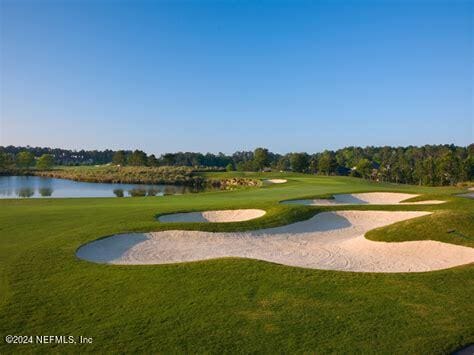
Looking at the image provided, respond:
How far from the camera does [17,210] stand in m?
20.5

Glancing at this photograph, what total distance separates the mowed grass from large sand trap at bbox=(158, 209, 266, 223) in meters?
7.48

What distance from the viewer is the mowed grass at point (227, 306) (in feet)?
21.5

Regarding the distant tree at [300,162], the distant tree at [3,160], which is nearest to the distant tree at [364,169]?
the distant tree at [300,162]

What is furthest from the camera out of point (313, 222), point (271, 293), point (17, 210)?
point (17, 210)

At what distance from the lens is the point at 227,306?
7.91 meters

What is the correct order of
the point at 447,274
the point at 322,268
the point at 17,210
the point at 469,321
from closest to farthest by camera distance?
the point at 469,321
the point at 447,274
the point at 322,268
the point at 17,210

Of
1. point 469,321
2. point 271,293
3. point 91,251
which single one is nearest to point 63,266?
point 91,251

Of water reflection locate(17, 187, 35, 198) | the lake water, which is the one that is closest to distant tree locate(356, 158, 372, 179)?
the lake water

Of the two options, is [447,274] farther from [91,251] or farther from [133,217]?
[133,217]

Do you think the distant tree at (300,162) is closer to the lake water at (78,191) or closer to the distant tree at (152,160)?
the lake water at (78,191)

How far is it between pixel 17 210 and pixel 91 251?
10727mm

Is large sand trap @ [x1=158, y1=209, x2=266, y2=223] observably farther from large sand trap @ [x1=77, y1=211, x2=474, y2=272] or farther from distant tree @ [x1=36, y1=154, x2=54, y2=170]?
distant tree @ [x1=36, y1=154, x2=54, y2=170]

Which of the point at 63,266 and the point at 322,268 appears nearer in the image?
the point at 63,266

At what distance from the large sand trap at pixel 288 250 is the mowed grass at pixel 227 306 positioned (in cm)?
146
